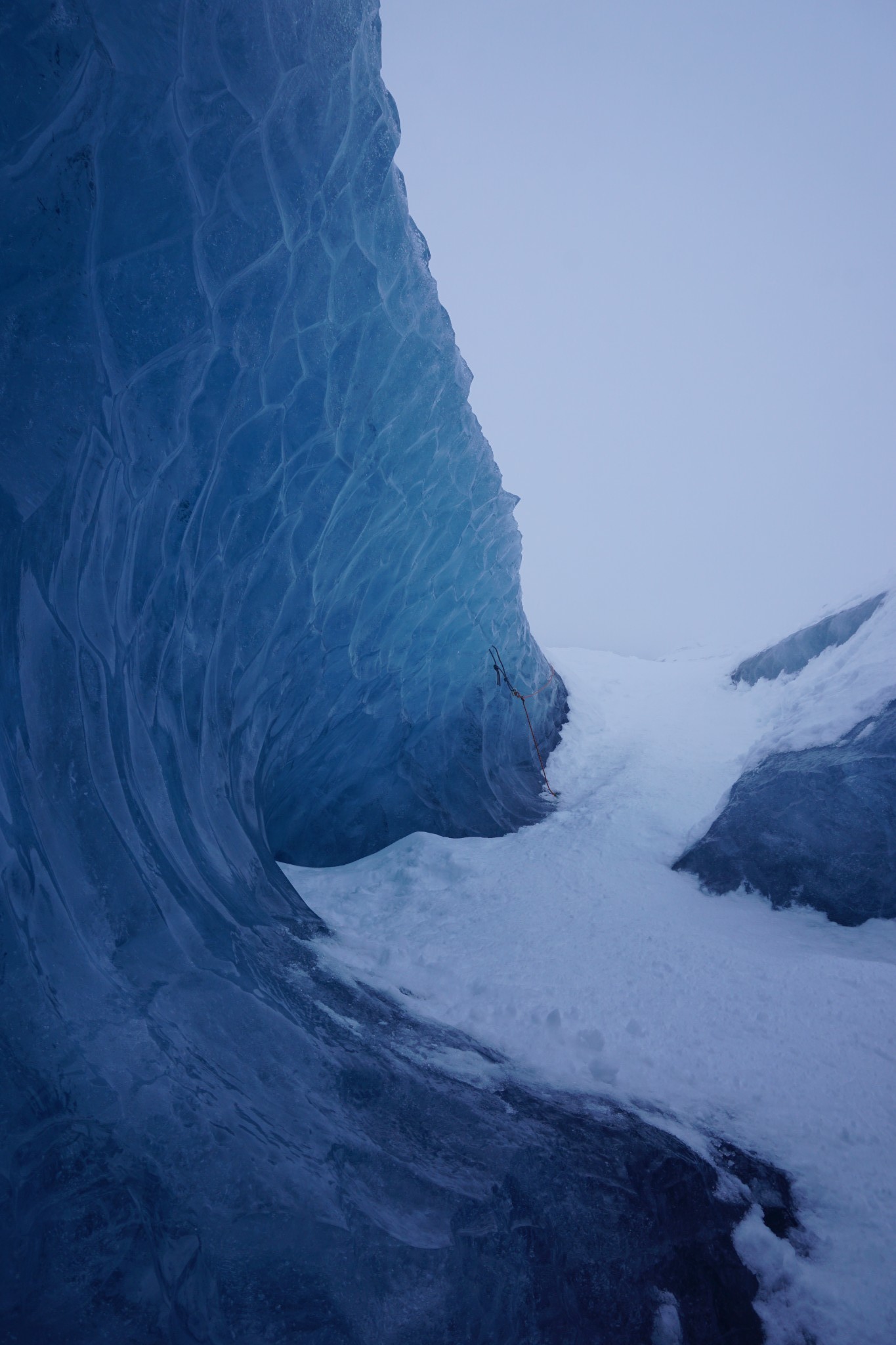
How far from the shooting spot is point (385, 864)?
15.9 feet

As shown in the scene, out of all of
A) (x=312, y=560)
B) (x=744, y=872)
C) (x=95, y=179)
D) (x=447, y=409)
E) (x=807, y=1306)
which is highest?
(x=447, y=409)

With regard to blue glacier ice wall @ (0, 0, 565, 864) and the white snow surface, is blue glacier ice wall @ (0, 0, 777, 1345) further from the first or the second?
the white snow surface

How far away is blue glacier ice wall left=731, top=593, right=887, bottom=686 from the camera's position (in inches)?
358

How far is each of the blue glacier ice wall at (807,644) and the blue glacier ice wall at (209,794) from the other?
8355mm

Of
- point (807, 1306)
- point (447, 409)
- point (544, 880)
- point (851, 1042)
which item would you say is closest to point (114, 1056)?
point (807, 1306)

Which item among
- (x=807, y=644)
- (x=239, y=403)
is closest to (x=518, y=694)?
(x=239, y=403)

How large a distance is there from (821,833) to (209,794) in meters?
3.74

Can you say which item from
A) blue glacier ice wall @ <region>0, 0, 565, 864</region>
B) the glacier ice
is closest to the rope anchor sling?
blue glacier ice wall @ <region>0, 0, 565, 864</region>

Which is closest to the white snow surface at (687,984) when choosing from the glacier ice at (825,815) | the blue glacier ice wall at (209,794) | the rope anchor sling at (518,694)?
the glacier ice at (825,815)

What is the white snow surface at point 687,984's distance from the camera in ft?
5.50

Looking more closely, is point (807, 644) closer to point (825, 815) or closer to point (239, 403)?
point (825, 815)

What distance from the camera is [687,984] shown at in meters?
2.90

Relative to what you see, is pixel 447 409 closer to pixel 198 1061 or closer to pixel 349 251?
pixel 349 251

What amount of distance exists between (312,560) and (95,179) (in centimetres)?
226
